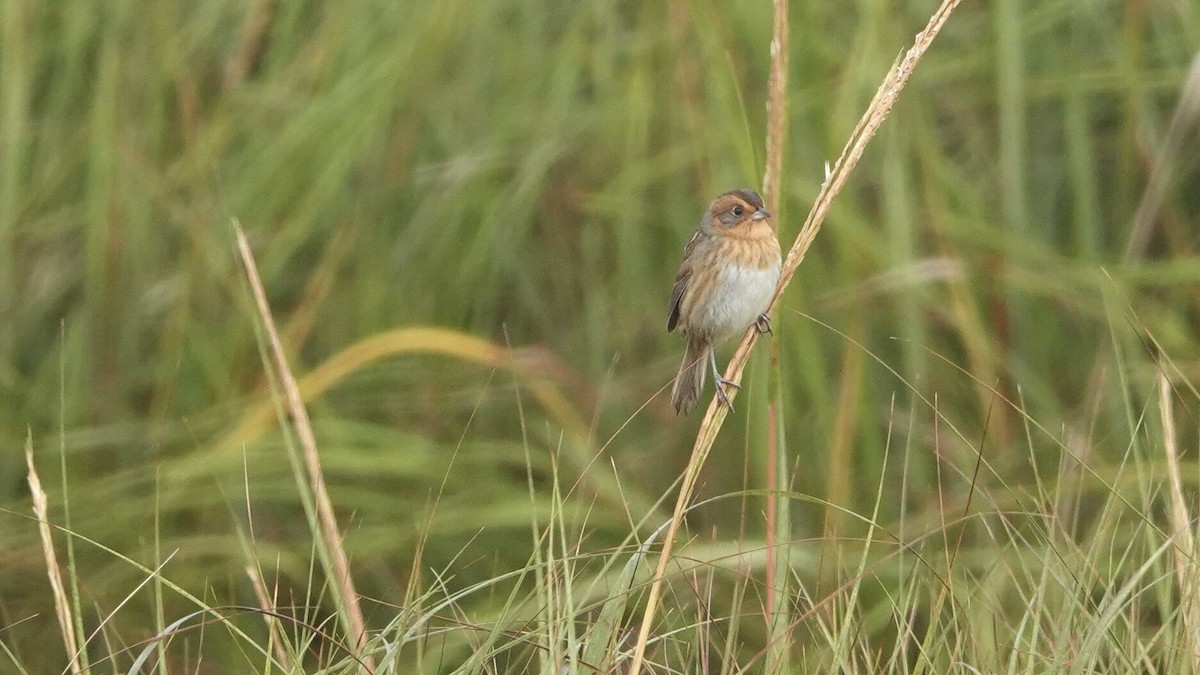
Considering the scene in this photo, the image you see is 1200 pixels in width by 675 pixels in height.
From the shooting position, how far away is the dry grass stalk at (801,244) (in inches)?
71.4

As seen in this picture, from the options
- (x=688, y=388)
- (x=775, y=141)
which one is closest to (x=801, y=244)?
(x=775, y=141)

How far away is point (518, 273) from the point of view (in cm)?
362

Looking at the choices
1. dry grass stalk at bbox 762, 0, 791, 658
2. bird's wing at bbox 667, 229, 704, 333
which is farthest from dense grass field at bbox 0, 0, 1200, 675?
dry grass stalk at bbox 762, 0, 791, 658

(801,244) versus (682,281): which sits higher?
(801,244)

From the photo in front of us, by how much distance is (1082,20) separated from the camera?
371cm

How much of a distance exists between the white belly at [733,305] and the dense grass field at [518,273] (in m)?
0.13

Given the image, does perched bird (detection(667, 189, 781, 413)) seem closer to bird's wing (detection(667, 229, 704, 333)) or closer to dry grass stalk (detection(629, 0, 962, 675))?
bird's wing (detection(667, 229, 704, 333))

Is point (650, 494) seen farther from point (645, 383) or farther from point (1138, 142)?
point (1138, 142)

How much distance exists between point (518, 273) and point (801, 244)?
1.41 m

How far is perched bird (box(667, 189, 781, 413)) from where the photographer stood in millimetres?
3465

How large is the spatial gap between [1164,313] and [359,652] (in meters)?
2.21

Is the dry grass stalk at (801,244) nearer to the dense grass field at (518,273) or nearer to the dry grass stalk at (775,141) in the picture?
the dry grass stalk at (775,141)

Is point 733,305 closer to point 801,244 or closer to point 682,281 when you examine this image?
point 682,281

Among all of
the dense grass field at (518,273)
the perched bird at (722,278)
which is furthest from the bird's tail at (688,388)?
the dense grass field at (518,273)
